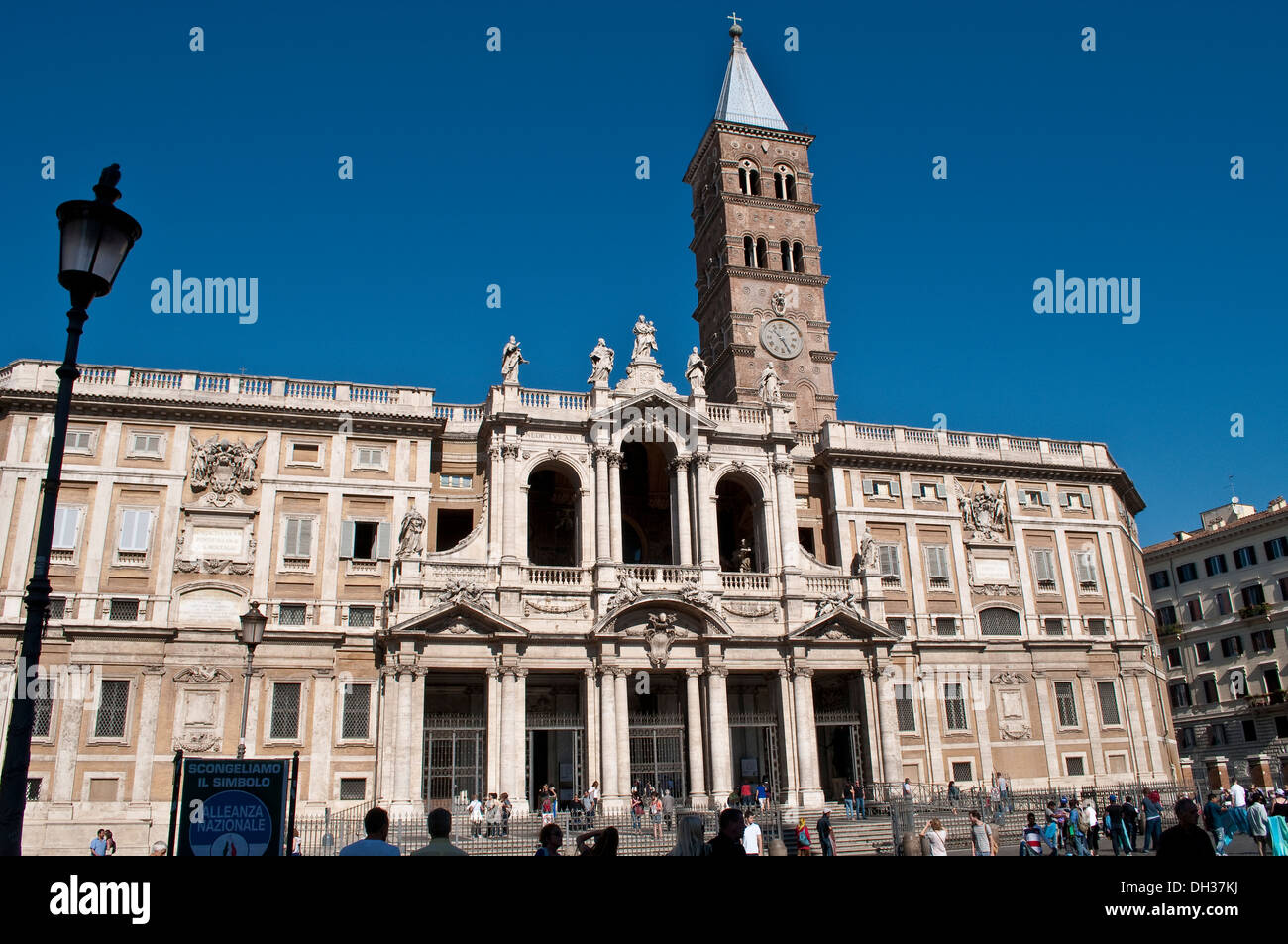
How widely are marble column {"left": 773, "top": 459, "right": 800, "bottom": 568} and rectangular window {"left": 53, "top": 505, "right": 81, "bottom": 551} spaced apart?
26.4 metres

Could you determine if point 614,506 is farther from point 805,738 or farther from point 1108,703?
point 1108,703

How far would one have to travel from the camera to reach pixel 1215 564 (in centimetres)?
6531

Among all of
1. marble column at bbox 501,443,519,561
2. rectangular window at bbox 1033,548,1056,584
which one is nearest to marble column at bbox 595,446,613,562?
marble column at bbox 501,443,519,561

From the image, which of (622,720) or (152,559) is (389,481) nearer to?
(152,559)

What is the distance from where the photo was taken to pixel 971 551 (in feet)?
145

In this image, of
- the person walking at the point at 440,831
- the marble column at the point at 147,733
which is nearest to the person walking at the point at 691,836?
the person walking at the point at 440,831

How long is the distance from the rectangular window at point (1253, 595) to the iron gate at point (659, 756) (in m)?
45.5

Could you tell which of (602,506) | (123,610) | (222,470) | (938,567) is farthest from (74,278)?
(938,567)

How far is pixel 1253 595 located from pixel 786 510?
40.8m

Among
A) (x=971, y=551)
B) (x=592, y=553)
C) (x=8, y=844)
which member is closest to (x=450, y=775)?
(x=592, y=553)

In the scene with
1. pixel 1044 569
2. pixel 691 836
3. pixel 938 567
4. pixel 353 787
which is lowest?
pixel 691 836

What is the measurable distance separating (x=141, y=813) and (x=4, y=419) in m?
15.2

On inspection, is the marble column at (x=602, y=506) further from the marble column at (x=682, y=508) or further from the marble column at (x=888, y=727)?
the marble column at (x=888, y=727)

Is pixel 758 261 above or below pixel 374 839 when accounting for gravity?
above
